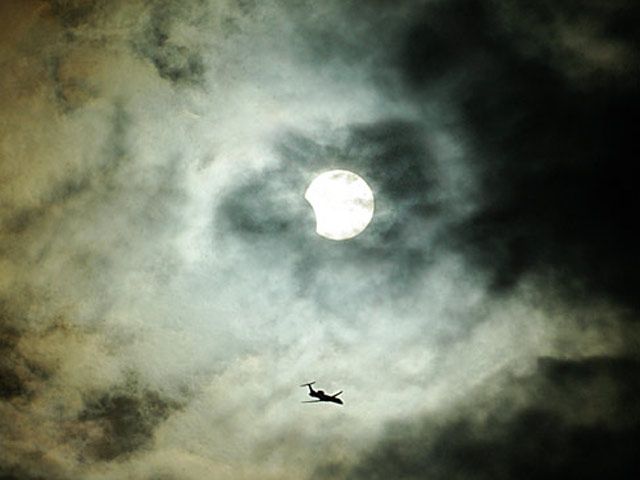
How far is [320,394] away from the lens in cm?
2430

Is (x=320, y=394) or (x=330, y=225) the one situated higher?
(x=330, y=225)

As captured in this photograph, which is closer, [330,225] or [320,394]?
[320,394]

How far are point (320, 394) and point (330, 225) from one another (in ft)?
27.4

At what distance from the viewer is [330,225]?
29.3 m
